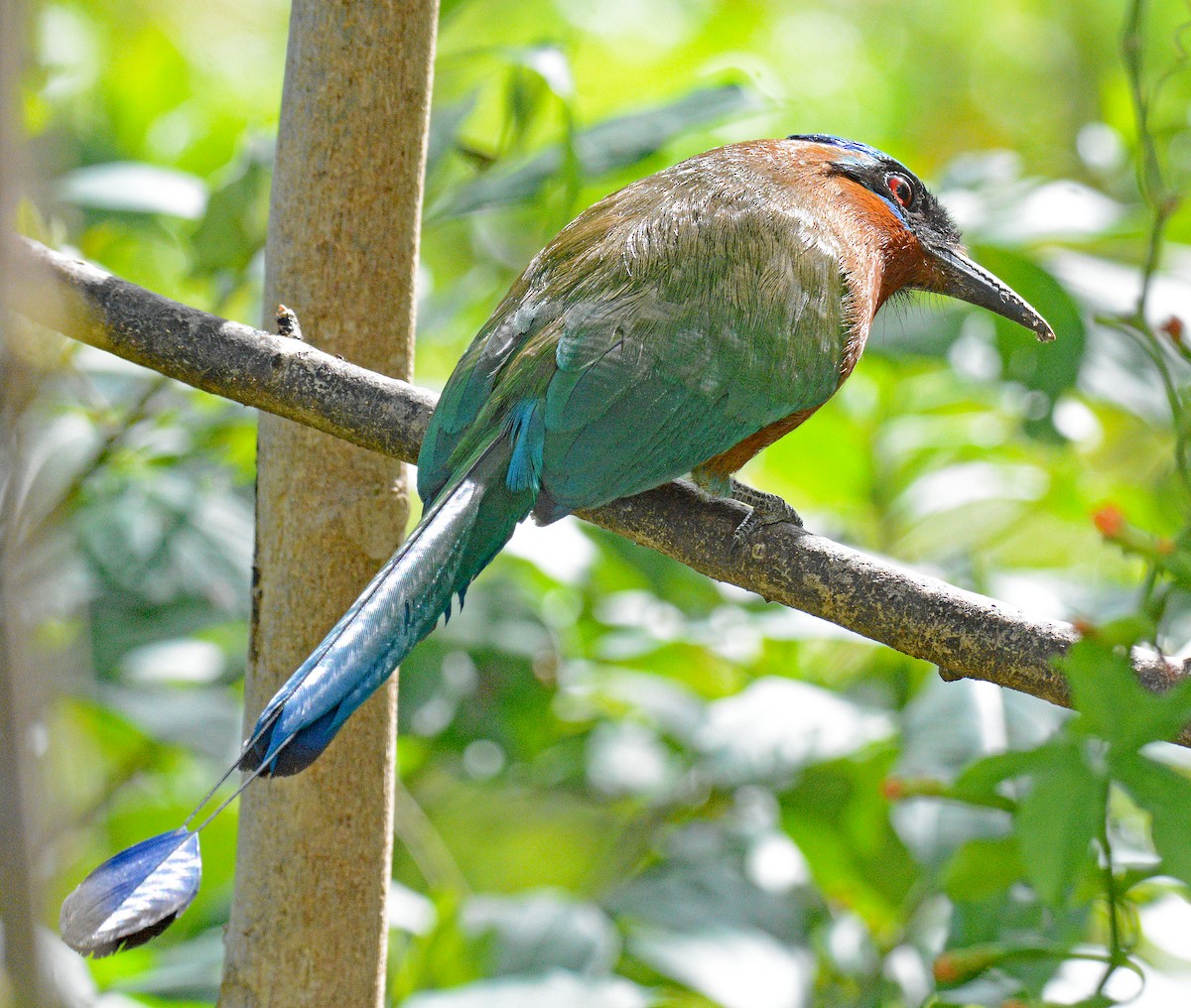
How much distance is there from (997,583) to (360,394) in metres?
1.44

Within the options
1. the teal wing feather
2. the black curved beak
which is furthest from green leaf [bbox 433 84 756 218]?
the black curved beak

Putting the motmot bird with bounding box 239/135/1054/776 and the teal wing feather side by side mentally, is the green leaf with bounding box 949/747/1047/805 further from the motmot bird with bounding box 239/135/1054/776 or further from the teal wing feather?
the teal wing feather

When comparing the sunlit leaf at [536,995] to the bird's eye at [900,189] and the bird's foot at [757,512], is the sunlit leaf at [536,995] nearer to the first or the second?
the bird's foot at [757,512]

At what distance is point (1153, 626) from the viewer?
98 centimetres

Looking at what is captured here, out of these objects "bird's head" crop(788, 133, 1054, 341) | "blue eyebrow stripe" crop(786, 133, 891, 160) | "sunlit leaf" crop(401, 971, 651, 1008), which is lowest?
"sunlit leaf" crop(401, 971, 651, 1008)

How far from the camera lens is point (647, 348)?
1753 mm

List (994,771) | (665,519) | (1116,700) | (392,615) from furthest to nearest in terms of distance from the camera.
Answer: (665,519) → (392,615) → (994,771) → (1116,700)

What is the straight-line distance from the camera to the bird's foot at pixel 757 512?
5.16 feet

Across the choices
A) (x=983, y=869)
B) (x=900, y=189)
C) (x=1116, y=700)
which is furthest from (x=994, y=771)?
(x=900, y=189)

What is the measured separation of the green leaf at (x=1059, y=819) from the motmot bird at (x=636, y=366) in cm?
60

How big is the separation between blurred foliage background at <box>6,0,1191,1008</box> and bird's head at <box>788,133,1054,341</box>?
176 millimetres

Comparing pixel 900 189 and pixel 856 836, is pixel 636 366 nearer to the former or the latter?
pixel 900 189

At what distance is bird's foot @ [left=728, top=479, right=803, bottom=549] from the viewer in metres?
1.57

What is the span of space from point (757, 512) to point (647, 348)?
291mm
